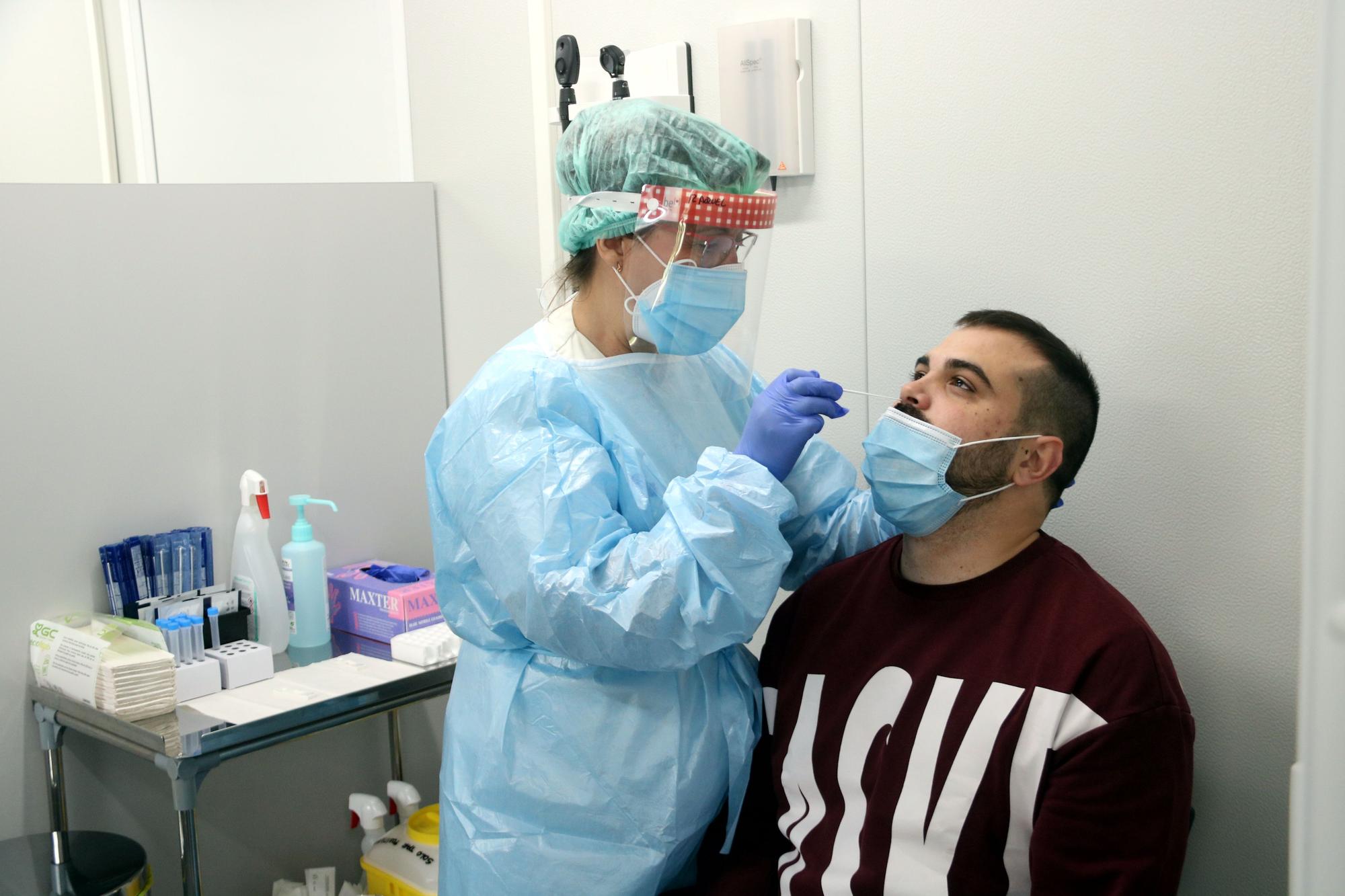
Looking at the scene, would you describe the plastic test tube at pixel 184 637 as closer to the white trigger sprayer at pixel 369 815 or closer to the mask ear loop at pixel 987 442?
the white trigger sprayer at pixel 369 815

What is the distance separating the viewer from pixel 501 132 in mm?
2254

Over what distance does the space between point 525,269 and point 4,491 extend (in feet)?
3.26

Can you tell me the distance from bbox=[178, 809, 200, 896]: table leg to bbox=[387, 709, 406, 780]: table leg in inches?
24.4

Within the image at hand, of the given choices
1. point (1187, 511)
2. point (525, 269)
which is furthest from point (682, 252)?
point (525, 269)

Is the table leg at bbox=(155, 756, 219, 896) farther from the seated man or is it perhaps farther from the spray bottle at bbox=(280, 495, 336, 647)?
the seated man

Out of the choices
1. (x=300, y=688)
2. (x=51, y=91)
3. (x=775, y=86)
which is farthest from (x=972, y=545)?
(x=51, y=91)

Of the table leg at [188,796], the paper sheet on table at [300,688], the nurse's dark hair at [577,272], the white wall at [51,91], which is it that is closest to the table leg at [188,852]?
the table leg at [188,796]

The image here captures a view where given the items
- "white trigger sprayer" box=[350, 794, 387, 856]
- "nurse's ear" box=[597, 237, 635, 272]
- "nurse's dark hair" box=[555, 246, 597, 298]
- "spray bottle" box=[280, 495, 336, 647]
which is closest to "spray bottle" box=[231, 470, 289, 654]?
"spray bottle" box=[280, 495, 336, 647]

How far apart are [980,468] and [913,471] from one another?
0.08 m

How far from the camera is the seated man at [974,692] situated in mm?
1178

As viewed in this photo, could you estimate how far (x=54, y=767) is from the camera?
1.93 meters

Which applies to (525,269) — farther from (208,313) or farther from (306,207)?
(208,313)

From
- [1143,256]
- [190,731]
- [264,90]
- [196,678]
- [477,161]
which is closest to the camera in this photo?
[1143,256]

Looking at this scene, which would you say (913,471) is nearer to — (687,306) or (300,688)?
(687,306)
